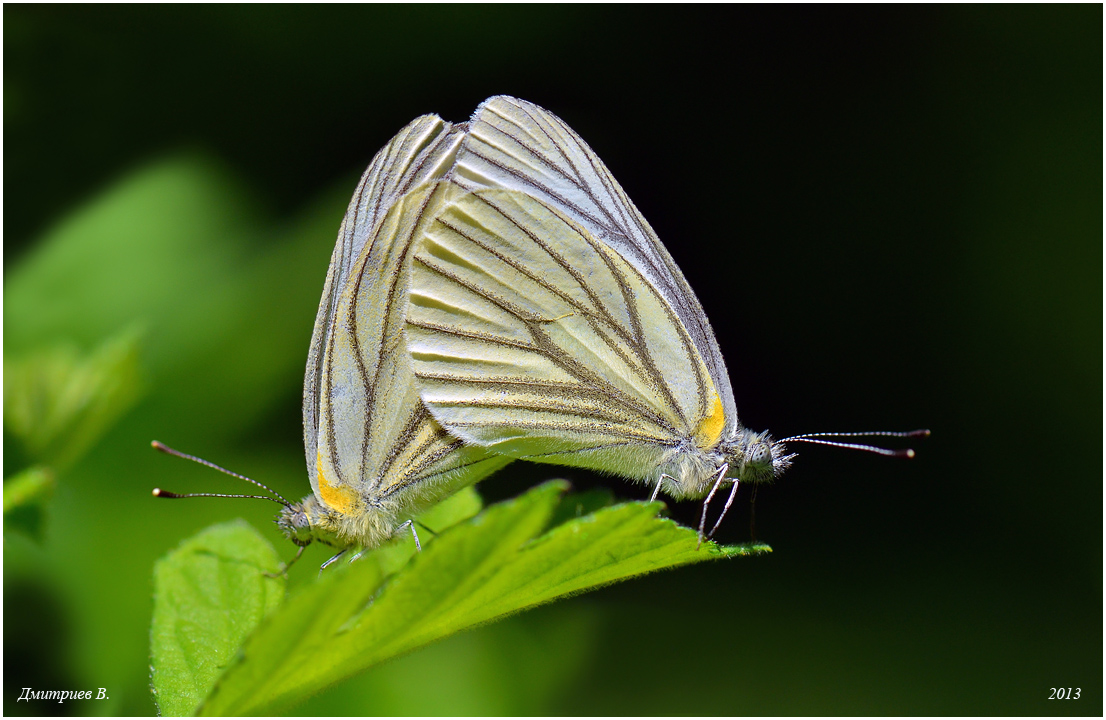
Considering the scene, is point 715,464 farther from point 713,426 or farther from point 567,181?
point 567,181

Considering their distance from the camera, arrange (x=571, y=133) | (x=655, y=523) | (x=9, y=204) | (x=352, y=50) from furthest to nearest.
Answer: (x=352, y=50)
(x=9, y=204)
(x=571, y=133)
(x=655, y=523)

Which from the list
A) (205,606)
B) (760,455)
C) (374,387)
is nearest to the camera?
(205,606)

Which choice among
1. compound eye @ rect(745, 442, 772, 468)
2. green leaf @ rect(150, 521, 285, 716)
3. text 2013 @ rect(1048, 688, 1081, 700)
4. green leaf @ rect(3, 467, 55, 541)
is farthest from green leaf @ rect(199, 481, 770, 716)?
text 2013 @ rect(1048, 688, 1081, 700)

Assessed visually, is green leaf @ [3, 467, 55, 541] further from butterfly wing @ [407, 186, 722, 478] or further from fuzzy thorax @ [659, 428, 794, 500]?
fuzzy thorax @ [659, 428, 794, 500]

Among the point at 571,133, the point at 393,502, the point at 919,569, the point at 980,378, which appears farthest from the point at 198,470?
the point at 980,378

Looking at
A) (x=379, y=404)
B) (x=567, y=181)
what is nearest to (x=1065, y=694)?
(x=567, y=181)

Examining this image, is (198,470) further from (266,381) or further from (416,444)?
(416,444)

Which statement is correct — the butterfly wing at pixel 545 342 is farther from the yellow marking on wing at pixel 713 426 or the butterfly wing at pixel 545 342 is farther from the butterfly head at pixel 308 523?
the butterfly head at pixel 308 523
